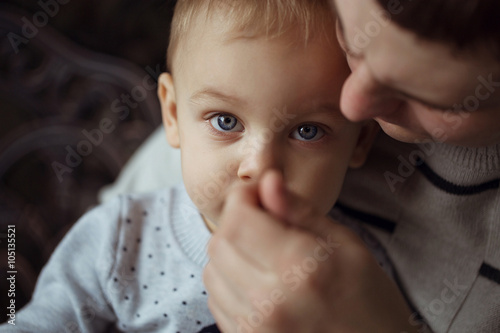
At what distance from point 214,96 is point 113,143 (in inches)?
27.6

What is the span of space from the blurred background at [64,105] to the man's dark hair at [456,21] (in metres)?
0.85

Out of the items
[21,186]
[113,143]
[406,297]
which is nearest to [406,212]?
[406,297]

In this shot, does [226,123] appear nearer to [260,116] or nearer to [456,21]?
[260,116]

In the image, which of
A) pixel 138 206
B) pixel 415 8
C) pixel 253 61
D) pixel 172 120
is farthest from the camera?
pixel 138 206

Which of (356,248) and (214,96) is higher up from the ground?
(214,96)

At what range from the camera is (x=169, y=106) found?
85 cm

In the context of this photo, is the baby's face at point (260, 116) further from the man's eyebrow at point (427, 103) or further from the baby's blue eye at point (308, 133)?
the man's eyebrow at point (427, 103)

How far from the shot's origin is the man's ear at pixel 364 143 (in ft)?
2.68

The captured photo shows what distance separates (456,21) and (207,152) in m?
0.40

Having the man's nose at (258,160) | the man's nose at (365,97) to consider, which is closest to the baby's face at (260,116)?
the man's nose at (258,160)

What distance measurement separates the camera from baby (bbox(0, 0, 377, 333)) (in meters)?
0.65

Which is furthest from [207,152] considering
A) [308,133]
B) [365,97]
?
[365,97]

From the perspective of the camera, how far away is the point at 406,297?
893 millimetres

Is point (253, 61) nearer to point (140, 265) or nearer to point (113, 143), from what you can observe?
point (140, 265)
